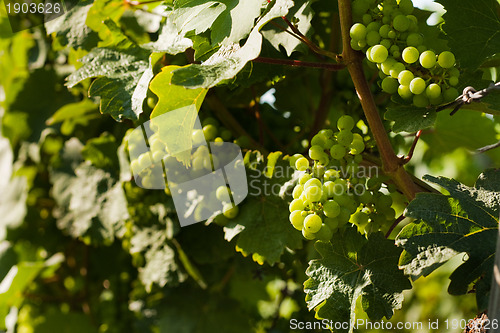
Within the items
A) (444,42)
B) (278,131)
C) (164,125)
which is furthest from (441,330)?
(164,125)

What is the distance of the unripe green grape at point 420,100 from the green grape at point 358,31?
12cm

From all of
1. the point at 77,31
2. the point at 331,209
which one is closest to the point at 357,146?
the point at 331,209

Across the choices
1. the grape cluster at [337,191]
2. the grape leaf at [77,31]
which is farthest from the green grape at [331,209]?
the grape leaf at [77,31]

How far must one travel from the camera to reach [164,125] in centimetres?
77

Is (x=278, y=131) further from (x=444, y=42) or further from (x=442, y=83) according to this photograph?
(x=442, y=83)

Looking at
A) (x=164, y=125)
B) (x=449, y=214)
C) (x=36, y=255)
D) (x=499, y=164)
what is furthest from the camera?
(x=36, y=255)

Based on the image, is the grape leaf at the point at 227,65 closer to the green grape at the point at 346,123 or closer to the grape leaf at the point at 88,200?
the green grape at the point at 346,123

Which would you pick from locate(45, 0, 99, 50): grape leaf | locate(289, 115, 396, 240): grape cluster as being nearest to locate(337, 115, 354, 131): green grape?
locate(289, 115, 396, 240): grape cluster

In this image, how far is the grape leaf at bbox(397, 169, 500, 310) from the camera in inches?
25.0

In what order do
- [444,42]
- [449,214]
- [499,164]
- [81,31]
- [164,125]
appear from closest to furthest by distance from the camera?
[449,214] → [164,125] → [444,42] → [81,31] → [499,164]

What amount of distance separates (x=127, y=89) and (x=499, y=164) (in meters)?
0.97

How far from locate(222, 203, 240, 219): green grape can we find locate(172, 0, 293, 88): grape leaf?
0.29 metres

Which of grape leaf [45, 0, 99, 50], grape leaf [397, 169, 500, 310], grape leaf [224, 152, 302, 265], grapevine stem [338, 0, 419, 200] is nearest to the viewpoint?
grape leaf [397, 169, 500, 310]

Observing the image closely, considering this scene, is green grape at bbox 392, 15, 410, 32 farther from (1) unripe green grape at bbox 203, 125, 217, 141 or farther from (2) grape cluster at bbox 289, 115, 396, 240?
(1) unripe green grape at bbox 203, 125, 217, 141
